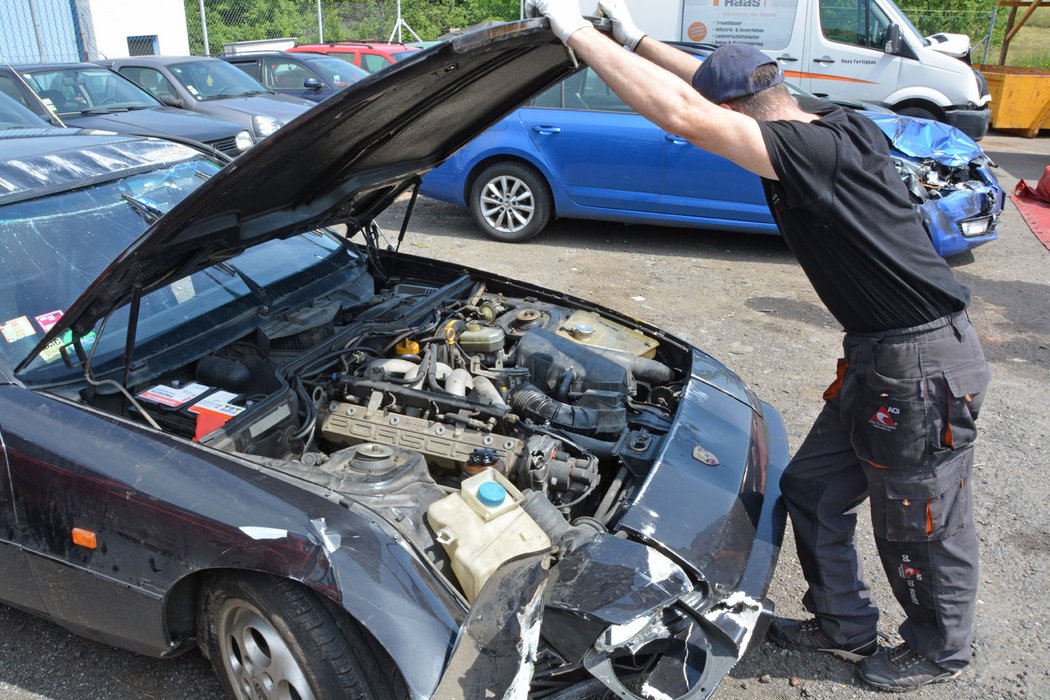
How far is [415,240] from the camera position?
784 cm

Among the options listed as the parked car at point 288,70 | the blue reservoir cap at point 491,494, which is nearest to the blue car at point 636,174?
the parked car at point 288,70

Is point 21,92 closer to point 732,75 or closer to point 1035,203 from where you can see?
point 732,75

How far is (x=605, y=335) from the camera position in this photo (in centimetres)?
349

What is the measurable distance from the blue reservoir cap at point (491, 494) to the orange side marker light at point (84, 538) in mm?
1081

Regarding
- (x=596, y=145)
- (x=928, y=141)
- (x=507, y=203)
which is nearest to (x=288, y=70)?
(x=507, y=203)

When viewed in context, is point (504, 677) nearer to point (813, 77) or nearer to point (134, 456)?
point (134, 456)

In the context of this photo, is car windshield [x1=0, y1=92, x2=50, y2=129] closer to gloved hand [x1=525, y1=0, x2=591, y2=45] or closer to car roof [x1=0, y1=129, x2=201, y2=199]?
car roof [x1=0, y1=129, x2=201, y2=199]

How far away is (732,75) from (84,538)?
2297 mm

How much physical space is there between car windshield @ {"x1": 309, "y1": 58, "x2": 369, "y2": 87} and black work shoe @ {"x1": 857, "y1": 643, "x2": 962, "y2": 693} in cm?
1048

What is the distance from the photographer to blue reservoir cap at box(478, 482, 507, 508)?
7.46 ft

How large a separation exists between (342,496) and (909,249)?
5.87 ft

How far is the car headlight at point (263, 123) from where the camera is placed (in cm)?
902

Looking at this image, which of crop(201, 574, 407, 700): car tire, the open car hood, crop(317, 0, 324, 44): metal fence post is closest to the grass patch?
crop(317, 0, 324, 44): metal fence post

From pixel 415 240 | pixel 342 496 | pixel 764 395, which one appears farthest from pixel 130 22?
pixel 342 496
